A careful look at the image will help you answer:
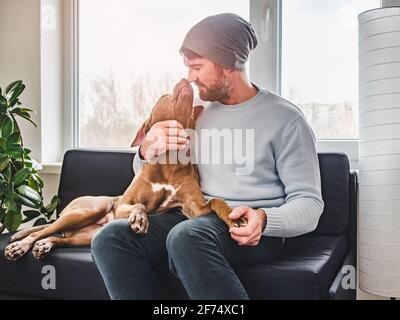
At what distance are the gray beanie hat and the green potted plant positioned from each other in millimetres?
720

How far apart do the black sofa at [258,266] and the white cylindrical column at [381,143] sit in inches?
4.0

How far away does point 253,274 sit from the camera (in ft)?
3.83

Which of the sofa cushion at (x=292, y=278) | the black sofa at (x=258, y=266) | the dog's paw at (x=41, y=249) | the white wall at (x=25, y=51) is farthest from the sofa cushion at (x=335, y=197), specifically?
the white wall at (x=25, y=51)

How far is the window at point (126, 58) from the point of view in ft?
6.16

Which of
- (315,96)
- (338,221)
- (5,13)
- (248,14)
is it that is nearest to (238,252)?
(338,221)

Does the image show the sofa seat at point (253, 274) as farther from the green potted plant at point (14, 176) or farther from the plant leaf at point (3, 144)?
the plant leaf at point (3, 144)

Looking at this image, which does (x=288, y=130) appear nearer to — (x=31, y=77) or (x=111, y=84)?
(x=111, y=84)

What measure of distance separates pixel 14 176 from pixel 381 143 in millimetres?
1143

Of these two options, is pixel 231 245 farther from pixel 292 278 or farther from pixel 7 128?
pixel 7 128

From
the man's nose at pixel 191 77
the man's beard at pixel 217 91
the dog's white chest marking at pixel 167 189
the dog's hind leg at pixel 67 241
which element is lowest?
the dog's hind leg at pixel 67 241

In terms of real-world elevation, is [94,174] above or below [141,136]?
below

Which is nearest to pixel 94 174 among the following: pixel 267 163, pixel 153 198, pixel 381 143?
pixel 153 198

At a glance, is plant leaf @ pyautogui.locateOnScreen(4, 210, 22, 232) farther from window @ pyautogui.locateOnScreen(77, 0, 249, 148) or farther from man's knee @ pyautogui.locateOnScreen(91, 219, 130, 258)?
man's knee @ pyautogui.locateOnScreen(91, 219, 130, 258)

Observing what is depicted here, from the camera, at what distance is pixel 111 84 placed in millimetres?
1984
